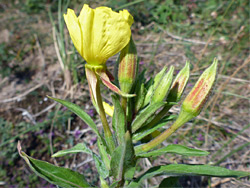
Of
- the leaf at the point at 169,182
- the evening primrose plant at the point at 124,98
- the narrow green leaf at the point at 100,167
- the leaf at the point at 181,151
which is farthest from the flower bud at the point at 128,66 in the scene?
the leaf at the point at 169,182

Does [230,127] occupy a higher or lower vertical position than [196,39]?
lower

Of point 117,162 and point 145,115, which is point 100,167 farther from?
point 145,115

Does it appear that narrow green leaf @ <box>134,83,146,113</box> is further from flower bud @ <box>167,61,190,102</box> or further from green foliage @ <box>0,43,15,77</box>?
green foliage @ <box>0,43,15,77</box>

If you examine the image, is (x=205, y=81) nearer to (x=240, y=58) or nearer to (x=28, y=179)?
(x=28, y=179)

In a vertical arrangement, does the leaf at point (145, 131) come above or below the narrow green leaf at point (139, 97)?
below

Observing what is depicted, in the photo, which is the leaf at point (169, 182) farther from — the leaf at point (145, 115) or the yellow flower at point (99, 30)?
the yellow flower at point (99, 30)

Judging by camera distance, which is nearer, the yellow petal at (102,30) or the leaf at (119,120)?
the yellow petal at (102,30)

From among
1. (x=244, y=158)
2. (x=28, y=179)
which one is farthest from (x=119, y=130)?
(x=244, y=158)
